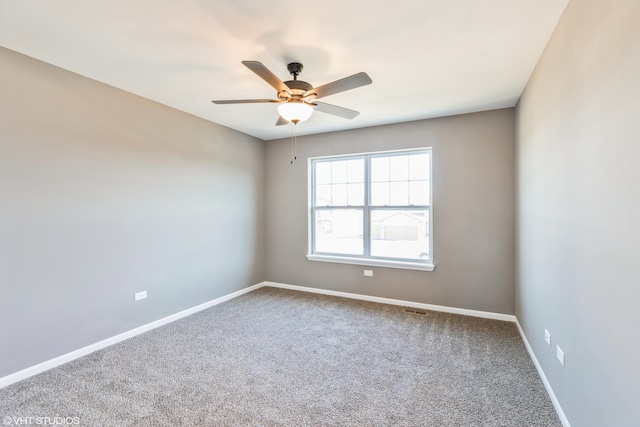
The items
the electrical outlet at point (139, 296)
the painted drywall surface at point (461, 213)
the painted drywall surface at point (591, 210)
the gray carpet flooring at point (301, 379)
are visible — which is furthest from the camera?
the painted drywall surface at point (461, 213)

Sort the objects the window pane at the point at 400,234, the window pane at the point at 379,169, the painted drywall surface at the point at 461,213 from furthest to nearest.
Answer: the window pane at the point at 379,169 < the window pane at the point at 400,234 < the painted drywall surface at the point at 461,213

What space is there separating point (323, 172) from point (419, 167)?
1581 millimetres

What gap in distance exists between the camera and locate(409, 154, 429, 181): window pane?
4.14 metres

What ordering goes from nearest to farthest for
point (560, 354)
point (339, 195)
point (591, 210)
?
point (591, 210) < point (560, 354) < point (339, 195)

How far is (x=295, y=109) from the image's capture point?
94.2 inches

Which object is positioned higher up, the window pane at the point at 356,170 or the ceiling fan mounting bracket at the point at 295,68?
the ceiling fan mounting bracket at the point at 295,68

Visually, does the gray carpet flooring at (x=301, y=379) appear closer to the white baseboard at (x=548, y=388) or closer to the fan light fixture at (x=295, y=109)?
the white baseboard at (x=548, y=388)

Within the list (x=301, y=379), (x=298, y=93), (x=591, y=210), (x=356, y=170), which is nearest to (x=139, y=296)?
(x=301, y=379)

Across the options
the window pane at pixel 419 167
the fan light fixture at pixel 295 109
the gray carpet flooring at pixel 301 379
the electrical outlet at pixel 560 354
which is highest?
the fan light fixture at pixel 295 109

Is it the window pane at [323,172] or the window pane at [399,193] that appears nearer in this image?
the window pane at [399,193]

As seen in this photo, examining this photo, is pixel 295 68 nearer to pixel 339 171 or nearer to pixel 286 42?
pixel 286 42

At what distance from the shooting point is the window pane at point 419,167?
4.14 m

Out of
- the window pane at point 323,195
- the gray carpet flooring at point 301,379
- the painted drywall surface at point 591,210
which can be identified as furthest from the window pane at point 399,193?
the painted drywall surface at point 591,210

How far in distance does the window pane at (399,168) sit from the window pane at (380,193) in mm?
170
